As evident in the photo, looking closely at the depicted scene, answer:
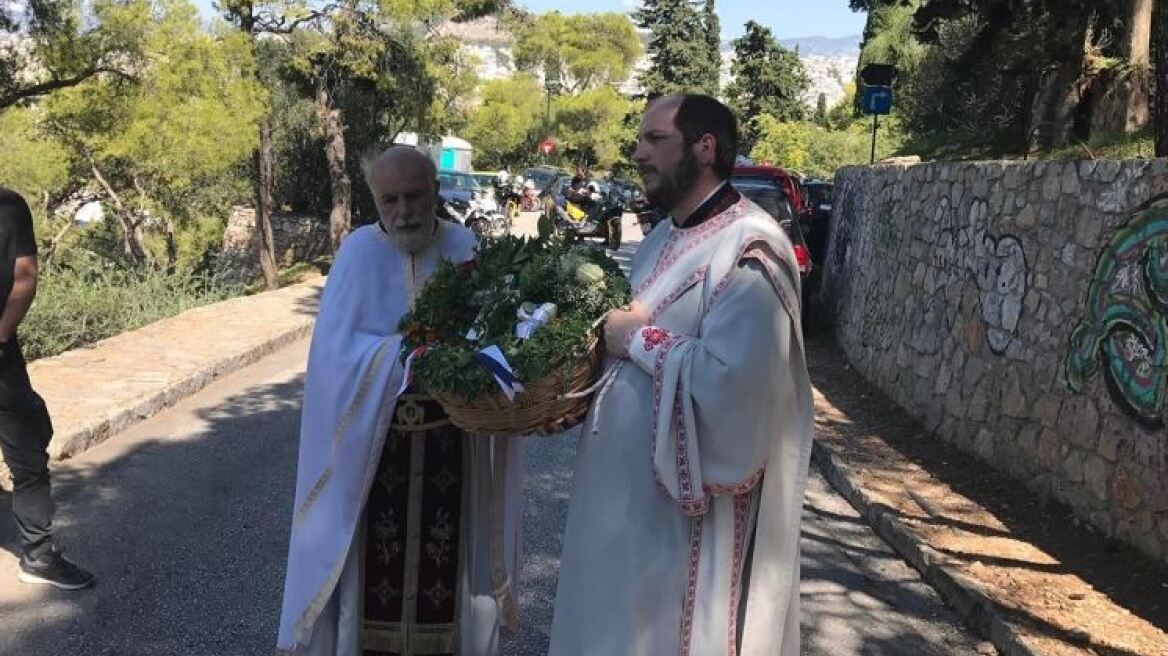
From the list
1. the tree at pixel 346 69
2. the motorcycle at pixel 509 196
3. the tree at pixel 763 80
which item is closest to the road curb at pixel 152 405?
the tree at pixel 346 69

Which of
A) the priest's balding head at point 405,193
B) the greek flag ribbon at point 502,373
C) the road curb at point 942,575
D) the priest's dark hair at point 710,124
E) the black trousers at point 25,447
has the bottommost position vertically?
the road curb at point 942,575

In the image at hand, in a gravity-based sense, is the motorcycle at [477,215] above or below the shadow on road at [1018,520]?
above

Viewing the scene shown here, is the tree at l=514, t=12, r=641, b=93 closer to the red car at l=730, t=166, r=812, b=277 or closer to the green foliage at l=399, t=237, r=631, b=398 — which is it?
the red car at l=730, t=166, r=812, b=277

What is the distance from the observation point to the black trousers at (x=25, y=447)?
4473mm

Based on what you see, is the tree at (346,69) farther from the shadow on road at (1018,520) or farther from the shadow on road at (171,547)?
the shadow on road at (1018,520)

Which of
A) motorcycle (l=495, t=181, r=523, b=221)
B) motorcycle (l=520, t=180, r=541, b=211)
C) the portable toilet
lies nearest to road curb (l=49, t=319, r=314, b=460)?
motorcycle (l=495, t=181, r=523, b=221)

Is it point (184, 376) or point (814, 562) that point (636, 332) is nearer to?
point (814, 562)

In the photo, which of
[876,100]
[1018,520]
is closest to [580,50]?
[876,100]

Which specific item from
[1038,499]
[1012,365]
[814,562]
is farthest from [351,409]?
[1012,365]

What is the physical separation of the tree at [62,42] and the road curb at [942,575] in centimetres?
1327

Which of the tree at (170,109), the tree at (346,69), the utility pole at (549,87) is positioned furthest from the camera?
the utility pole at (549,87)

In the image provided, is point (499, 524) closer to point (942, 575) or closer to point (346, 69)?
point (942, 575)

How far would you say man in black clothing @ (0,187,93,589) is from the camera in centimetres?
443

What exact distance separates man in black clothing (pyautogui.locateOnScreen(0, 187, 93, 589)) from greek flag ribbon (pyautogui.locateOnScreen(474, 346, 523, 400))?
292 cm
